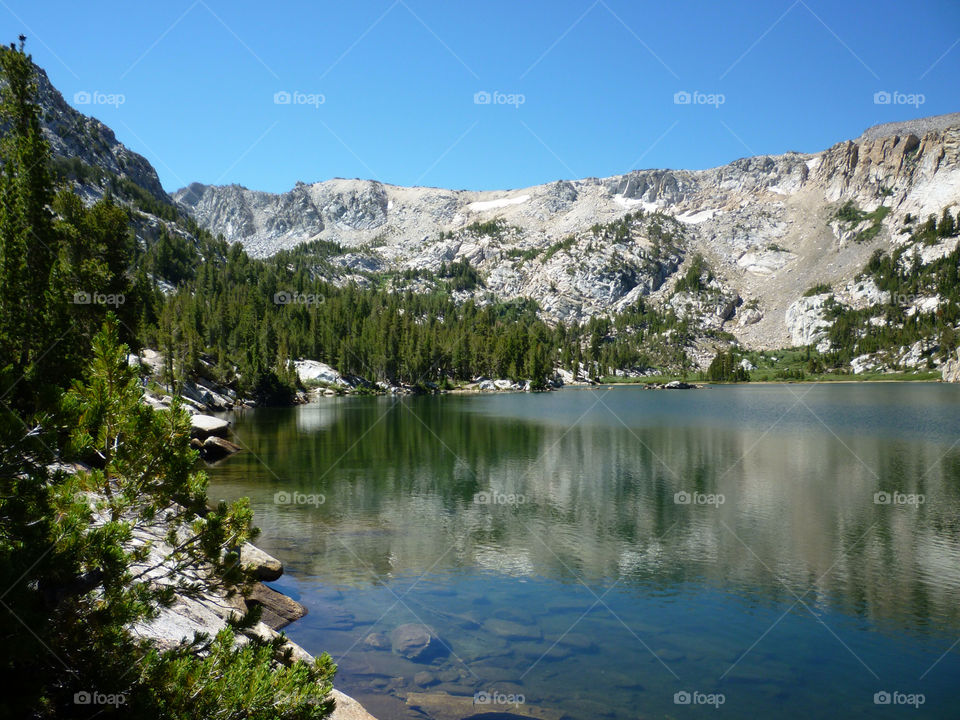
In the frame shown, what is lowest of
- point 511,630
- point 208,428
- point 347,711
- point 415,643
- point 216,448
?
point 511,630

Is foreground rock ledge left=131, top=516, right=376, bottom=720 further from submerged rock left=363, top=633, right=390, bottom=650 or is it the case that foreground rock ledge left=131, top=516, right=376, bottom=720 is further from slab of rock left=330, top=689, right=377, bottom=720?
submerged rock left=363, top=633, right=390, bottom=650

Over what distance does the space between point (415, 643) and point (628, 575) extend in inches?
388

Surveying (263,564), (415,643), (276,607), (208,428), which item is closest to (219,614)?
(276,607)

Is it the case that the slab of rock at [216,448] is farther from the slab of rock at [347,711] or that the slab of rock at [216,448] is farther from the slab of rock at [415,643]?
the slab of rock at [347,711]

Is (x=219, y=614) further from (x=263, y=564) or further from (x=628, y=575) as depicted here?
(x=628, y=575)

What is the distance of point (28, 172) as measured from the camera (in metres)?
26.2

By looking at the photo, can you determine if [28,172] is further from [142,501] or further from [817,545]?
[817,545]

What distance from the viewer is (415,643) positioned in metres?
16.9

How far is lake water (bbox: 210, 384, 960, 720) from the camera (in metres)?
14.9

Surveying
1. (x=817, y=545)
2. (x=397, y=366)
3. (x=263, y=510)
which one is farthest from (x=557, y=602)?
(x=397, y=366)

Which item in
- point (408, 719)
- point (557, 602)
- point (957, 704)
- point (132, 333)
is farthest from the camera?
point (132, 333)

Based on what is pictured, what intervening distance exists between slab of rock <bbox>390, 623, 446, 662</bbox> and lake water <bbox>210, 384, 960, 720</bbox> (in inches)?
10.3

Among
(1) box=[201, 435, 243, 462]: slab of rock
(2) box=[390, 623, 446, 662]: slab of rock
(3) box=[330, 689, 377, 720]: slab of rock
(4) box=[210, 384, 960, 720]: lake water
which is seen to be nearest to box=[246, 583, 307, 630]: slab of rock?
(4) box=[210, 384, 960, 720]: lake water

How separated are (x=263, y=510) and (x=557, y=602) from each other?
59.0ft
